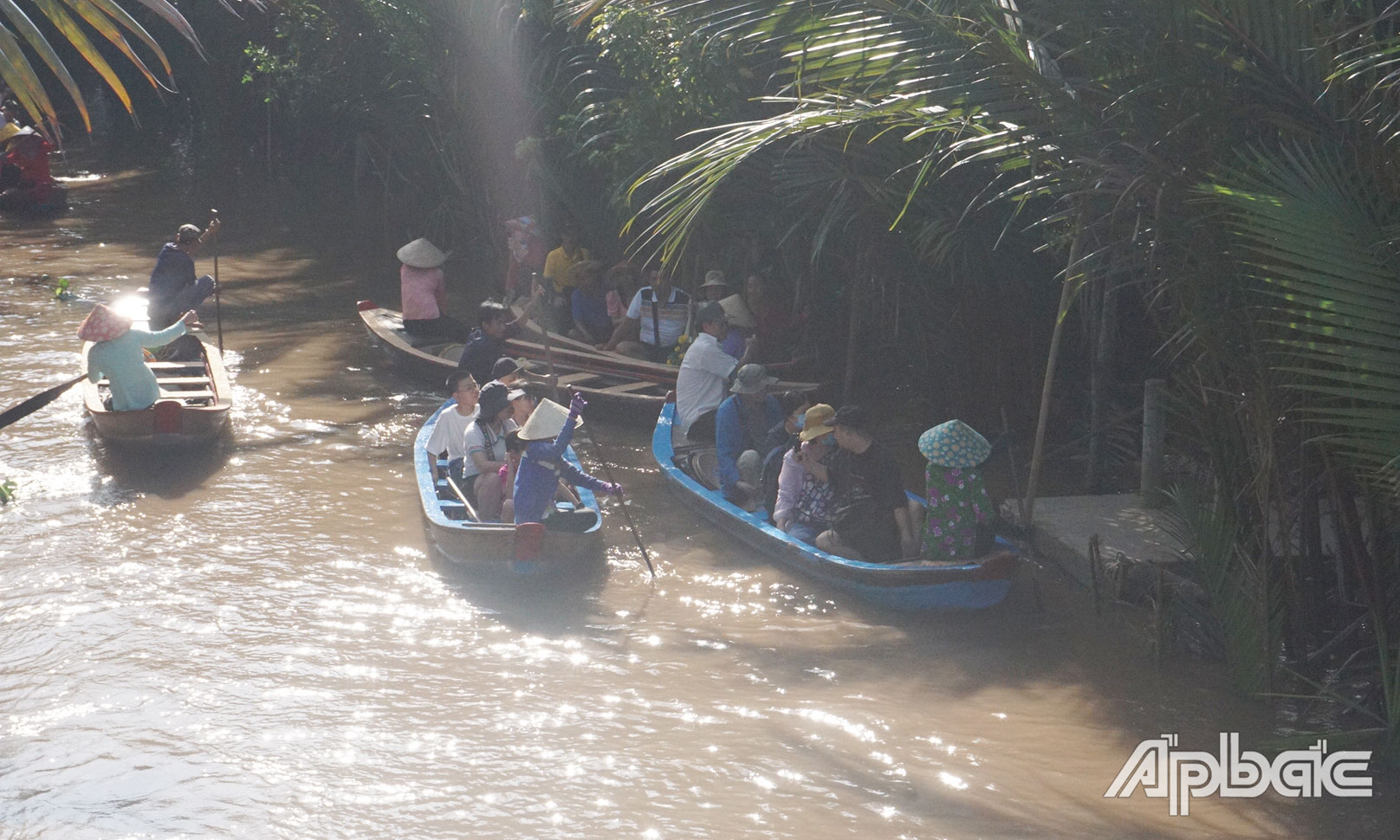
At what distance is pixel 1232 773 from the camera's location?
5578 mm

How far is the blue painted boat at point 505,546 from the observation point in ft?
24.5

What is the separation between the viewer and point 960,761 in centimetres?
575

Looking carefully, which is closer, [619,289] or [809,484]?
[809,484]

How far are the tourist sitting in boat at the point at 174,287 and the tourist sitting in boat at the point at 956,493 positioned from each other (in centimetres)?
739

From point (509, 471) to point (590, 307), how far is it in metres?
4.98

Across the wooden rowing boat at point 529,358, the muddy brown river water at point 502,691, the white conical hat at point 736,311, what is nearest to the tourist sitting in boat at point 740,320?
the white conical hat at point 736,311

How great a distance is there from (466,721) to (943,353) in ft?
18.9

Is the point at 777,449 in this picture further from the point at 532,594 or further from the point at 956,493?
the point at 532,594

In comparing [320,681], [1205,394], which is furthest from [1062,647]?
[320,681]

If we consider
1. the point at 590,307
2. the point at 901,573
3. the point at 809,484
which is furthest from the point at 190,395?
the point at 901,573

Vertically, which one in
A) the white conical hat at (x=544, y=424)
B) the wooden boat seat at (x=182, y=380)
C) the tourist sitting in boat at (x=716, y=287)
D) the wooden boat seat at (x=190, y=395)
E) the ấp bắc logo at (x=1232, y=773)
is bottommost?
the ấp bắc logo at (x=1232, y=773)

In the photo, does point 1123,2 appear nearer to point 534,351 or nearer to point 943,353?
point 943,353

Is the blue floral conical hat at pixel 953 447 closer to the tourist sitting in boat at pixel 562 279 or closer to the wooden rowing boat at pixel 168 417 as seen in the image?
the wooden rowing boat at pixel 168 417

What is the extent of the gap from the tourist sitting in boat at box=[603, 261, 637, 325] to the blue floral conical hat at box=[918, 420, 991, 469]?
6.26 meters
